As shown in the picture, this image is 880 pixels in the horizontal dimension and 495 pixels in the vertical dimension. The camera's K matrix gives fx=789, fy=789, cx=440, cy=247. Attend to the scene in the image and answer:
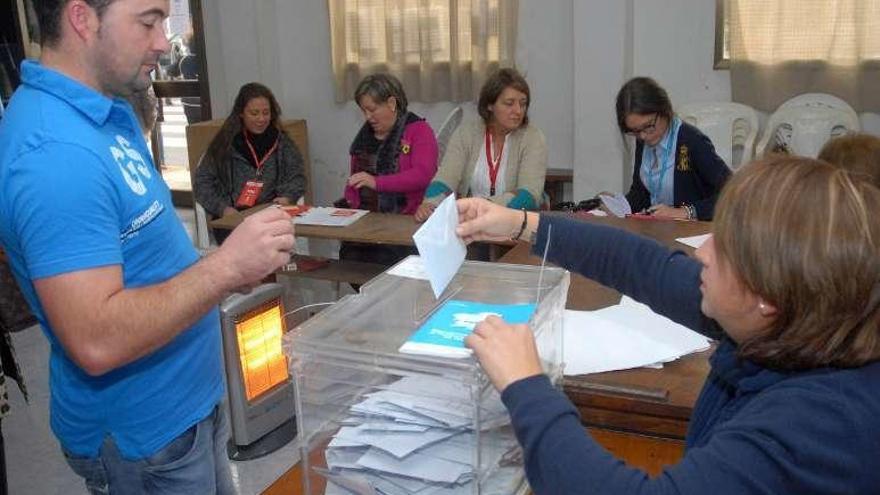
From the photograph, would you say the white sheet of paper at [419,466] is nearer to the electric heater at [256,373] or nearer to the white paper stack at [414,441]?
the white paper stack at [414,441]

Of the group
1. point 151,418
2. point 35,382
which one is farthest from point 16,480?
point 151,418

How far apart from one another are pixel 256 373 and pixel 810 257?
233 cm

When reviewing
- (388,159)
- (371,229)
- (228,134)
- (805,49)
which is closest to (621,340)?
(371,229)

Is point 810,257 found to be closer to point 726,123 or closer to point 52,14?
point 52,14

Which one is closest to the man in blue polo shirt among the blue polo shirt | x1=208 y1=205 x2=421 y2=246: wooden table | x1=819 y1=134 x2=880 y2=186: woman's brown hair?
the blue polo shirt

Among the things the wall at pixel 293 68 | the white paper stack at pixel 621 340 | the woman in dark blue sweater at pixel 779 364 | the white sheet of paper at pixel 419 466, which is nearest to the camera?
the woman in dark blue sweater at pixel 779 364

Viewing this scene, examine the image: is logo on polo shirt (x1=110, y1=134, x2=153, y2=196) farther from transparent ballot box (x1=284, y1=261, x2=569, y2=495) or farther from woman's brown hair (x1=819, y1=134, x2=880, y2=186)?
woman's brown hair (x1=819, y1=134, x2=880, y2=186)

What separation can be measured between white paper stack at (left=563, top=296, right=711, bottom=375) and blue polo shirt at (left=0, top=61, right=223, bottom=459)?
2.27 ft

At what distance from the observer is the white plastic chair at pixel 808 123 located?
157 inches

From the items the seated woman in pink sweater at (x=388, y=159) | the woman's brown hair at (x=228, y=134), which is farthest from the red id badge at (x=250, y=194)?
the seated woman in pink sweater at (x=388, y=159)

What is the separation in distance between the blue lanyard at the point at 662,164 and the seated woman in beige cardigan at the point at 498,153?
0.54 meters

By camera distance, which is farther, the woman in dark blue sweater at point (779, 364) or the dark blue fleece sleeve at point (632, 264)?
the dark blue fleece sleeve at point (632, 264)

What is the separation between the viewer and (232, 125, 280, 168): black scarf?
13.6 ft

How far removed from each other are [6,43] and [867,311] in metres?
→ 6.11
